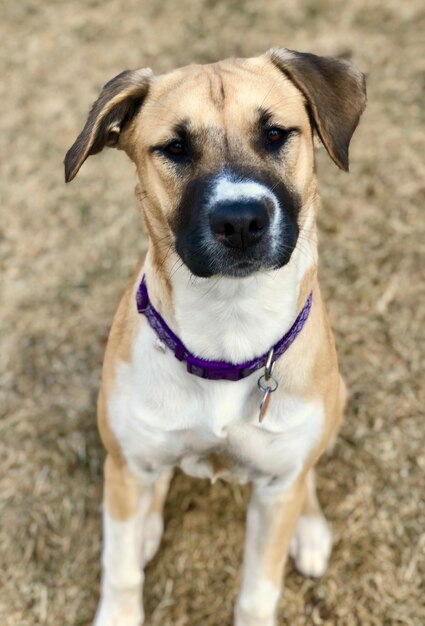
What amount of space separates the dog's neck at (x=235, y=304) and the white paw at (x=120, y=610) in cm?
125

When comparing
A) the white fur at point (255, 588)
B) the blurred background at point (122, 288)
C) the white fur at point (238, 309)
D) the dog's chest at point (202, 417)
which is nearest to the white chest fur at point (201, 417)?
the dog's chest at point (202, 417)

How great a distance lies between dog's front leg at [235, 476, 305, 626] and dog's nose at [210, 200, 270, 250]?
3.63 feet

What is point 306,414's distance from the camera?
2807 millimetres

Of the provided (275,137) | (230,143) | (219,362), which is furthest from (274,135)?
(219,362)

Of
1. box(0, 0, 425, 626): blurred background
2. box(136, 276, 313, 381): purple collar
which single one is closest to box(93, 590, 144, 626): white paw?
box(0, 0, 425, 626): blurred background

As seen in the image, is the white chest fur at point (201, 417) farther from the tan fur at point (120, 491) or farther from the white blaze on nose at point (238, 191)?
the white blaze on nose at point (238, 191)

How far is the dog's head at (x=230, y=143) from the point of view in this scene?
2.37m

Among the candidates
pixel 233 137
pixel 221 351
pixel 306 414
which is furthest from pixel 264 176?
pixel 306 414

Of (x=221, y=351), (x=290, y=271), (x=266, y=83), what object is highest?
(x=266, y=83)

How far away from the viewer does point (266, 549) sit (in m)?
3.13

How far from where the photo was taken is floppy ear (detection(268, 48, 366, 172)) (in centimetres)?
260

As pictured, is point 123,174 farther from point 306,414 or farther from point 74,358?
point 306,414

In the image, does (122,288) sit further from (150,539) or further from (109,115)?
(109,115)

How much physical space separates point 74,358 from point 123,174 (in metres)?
1.45
